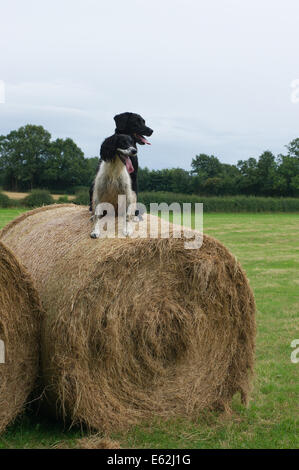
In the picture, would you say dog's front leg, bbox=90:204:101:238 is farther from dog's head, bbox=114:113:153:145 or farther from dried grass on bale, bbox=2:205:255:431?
dog's head, bbox=114:113:153:145

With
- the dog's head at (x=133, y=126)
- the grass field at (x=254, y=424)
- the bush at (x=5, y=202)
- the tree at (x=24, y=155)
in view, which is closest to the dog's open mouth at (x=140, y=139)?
the dog's head at (x=133, y=126)

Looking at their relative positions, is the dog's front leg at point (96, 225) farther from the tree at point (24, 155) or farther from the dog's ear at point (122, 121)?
the tree at point (24, 155)

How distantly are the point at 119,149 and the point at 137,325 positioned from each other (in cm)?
166

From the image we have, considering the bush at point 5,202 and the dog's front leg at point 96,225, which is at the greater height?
the dog's front leg at point 96,225

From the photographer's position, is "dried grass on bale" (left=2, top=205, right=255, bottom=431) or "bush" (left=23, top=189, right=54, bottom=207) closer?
"dried grass on bale" (left=2, top=205, right=255, bottom=431)

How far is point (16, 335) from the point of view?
460 cm

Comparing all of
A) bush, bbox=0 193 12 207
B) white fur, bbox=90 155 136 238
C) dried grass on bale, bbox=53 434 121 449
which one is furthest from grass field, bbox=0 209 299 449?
bush, bbox=0 193 12 207

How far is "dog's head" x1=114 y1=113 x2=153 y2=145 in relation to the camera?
5.58 meters

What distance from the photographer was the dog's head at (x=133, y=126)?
5582 millimetres

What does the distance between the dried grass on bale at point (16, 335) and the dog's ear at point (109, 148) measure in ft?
4.56

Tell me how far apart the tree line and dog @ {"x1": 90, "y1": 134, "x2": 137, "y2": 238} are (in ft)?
131

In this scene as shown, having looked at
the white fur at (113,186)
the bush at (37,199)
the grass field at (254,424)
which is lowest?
the grass field at (254,424)

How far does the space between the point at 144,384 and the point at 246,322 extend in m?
1.21

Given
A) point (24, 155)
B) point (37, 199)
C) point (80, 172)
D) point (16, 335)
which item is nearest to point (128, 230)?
point (16, 335)
